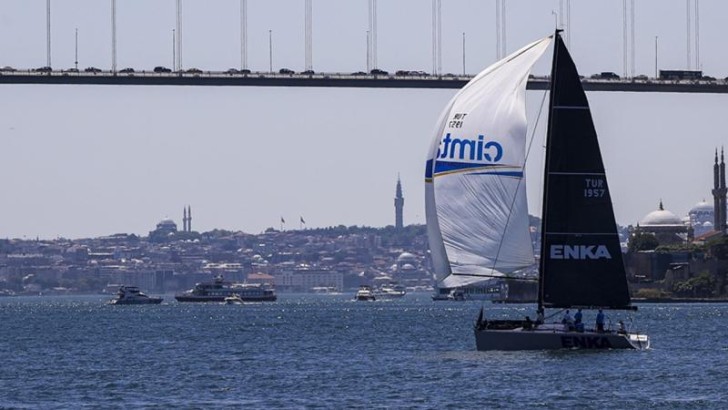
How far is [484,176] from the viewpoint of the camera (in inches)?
1315

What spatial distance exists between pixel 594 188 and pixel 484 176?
216cm

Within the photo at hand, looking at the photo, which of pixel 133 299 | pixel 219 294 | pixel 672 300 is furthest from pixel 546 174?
pixel 219 294

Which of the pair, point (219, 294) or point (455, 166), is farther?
point (219, 294)

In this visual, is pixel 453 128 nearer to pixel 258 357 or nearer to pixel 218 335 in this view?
pixel 258 357

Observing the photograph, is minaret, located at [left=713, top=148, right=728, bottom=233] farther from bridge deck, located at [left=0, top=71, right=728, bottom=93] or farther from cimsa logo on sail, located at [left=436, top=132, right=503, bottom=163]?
cimsa logo on sail, located at [left=436, top=132, right=503, bottom=163]

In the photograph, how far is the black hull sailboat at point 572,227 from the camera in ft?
112

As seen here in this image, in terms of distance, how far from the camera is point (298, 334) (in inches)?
2037

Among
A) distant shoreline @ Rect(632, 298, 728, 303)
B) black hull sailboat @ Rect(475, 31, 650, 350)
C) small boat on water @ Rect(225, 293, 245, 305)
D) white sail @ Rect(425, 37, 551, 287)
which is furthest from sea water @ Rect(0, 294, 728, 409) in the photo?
small boat on water @ Rect(225, 293, 245, 305)

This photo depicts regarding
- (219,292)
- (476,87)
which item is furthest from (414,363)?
(219,292)

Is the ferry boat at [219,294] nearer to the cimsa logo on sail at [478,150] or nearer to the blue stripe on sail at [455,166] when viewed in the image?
the blue stripe on sail at [455,166]

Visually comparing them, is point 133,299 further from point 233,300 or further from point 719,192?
point 719,192

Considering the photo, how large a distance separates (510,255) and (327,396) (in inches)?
237

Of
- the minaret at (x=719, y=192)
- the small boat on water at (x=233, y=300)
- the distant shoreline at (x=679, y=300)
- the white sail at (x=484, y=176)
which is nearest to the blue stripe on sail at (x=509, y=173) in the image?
the white sail at (x=484, y=176)

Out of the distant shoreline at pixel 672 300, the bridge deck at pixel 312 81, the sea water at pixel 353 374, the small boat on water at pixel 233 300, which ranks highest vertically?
the bridge deck at pixel 312 81
